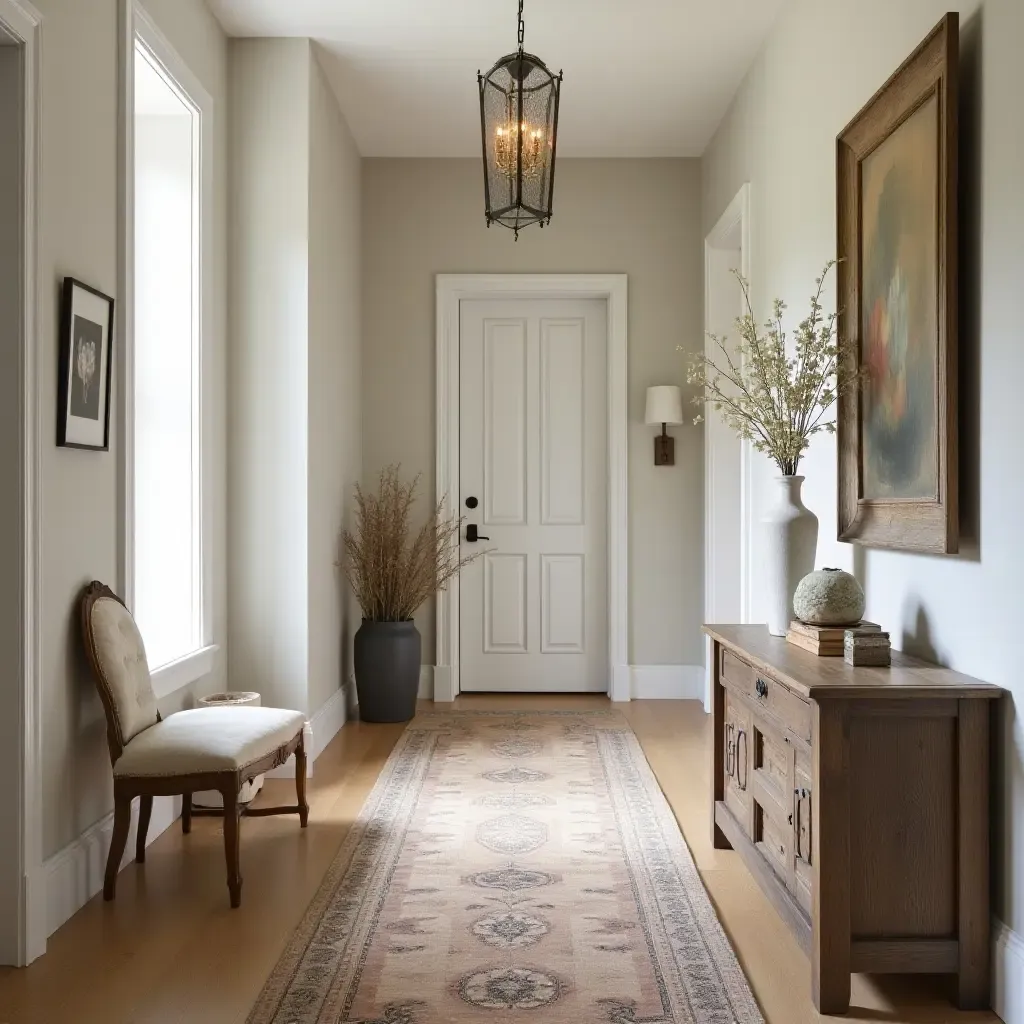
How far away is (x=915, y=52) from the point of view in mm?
2617

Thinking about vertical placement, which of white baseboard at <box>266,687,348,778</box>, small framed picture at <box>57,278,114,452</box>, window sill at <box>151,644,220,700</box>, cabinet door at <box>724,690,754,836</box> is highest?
small framed picture at <box>57,278,114,452</box>

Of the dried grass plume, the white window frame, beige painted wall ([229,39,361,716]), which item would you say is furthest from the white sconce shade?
the white window frame

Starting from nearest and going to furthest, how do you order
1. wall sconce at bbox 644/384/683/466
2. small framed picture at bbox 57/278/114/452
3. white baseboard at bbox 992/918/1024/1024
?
1. white baseboard at bbox 992/918/1024/1024
2. small framed picture at bbox 57/278/114/452
3. wall sconce at bbox 644/384/683/466

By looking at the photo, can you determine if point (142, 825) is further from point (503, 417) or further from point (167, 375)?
point (503, 417)

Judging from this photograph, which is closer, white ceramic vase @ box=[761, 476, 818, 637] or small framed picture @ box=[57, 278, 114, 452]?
small framed picture @ box=[57, 278, 114, 452]

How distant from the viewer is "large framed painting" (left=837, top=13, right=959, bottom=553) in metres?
2.46

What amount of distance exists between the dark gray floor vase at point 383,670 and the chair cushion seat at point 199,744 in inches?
79.2

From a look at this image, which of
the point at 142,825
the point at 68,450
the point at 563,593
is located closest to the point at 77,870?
the point at 142,825

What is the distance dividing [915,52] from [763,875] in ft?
6.90

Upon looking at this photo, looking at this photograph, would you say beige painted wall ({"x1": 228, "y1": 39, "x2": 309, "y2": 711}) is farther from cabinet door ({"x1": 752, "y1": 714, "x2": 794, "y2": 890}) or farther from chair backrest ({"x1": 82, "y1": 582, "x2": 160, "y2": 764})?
cabinet door ({"x1": 752, "y1": 714, "x2": 794, "y2": 890})

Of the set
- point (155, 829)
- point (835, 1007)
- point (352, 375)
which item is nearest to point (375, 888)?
point (155, 829)

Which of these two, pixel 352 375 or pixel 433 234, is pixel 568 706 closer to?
pixel 352 375

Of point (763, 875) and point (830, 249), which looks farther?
point (830, 249)

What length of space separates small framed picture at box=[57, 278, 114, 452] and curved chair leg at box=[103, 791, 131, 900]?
986 millimetres
